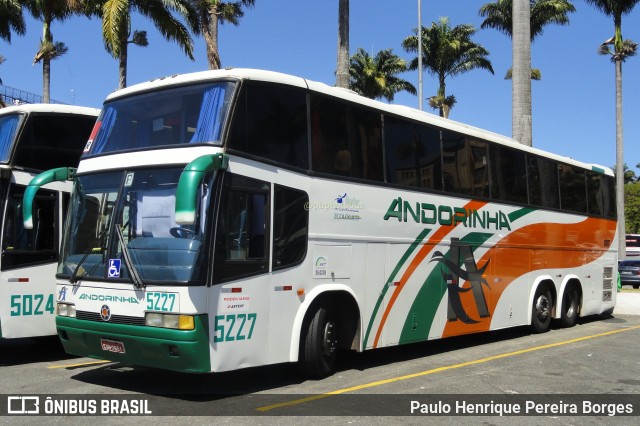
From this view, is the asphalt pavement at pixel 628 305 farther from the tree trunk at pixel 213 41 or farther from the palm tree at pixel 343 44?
the tree trunk at pixel 213 41

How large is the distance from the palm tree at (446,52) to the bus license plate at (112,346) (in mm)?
41383

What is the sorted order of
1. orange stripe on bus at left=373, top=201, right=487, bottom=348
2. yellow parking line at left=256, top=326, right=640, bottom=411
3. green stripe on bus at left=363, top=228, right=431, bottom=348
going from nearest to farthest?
yellow parking line at left=256, top=326, right=640, bottom=411 < green stripe on bus at left=363, top=228, right=431, bottom=348 < orange stripe on bus at left=373, top=201, right=487, bottom=348

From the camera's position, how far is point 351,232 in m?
9.77

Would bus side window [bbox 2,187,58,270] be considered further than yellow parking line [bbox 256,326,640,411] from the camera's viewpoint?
Yes

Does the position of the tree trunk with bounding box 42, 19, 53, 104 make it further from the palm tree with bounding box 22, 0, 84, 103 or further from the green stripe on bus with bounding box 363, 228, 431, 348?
the green stripe on bus with bounding box 363, 228, 431, 348

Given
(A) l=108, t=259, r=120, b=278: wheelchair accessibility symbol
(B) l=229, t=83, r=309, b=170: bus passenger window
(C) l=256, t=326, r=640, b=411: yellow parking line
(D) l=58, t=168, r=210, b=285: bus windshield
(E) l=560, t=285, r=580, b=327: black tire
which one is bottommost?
(C) l=256, t=326, r=640, b=411: yellow parking line

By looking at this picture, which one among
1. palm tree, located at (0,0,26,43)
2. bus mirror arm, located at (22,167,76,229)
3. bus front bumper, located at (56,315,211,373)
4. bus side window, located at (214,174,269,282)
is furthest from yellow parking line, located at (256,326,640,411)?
palm tree, located at (0,0,26,43)

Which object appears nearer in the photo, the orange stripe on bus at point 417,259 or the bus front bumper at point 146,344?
the bus front bumper at point 146,344

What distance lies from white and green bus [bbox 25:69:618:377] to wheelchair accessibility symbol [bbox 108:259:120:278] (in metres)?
0.01

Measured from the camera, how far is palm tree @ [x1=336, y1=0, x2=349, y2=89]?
19609 millimetres

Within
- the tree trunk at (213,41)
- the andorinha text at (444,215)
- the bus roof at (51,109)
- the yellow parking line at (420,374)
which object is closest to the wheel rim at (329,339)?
the yellow parking line at (420,374)

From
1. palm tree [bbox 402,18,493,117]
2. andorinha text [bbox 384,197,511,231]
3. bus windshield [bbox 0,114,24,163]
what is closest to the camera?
bus windshield [bbox 0,114,24,163]

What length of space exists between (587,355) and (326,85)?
657cm

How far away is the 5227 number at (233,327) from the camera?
7.65 metres
